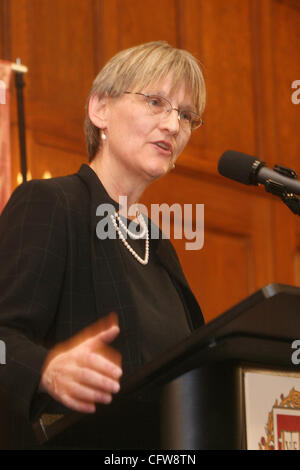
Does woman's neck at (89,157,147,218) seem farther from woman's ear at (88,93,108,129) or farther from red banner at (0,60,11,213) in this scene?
red banner at (0,60,11,213)

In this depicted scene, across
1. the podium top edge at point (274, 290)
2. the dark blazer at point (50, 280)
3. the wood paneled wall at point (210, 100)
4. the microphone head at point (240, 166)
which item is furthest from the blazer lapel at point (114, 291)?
the wood paneled wall at point (210, 100)

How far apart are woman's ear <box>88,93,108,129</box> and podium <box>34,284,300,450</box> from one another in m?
0.97

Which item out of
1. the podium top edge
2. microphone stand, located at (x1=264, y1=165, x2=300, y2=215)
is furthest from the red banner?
the podium top edge

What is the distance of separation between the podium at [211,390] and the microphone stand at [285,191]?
12.8 inches

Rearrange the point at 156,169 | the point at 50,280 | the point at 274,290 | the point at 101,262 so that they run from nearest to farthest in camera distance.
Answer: the point at 274,290 < the point at 50,280 < the point at 101,262 < the point at 156,169

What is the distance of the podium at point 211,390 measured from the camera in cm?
109

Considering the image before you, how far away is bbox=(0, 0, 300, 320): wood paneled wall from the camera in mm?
3672

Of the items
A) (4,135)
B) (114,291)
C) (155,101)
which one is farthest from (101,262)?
(4,135)

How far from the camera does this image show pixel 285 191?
1.45 m

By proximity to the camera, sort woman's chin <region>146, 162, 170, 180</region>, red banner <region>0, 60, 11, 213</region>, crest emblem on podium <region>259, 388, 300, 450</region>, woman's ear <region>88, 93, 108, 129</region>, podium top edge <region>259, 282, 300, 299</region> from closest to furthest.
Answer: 1. podium top edge <region>259, 282, 300, 299</region>
2. crest emblem on podium <region>259, 388, 300, 450</region>
3. woman's chin <region>146, 162, 170, 180</region>
4. woman's ear <region>88, 93, 108, 129</region>
5. red banner <region>0, 60, 11, 213</region>

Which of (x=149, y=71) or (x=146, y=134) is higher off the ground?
(x=149, y=71)

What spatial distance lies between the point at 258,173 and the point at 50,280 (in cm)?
46

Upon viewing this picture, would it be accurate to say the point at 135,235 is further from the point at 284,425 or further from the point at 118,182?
the point at 284,425

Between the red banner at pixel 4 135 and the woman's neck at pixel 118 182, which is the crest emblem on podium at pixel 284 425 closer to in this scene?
the woman's neck at pixel 118 182
